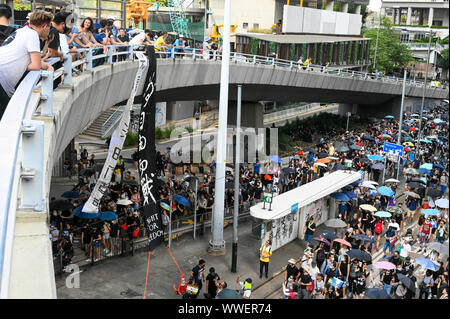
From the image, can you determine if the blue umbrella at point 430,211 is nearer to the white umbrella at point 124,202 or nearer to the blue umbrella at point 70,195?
the white umbrella at point 124,202

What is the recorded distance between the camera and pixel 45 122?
680 cm

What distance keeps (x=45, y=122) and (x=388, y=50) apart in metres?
72.8

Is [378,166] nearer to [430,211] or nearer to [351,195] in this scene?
[351,195]

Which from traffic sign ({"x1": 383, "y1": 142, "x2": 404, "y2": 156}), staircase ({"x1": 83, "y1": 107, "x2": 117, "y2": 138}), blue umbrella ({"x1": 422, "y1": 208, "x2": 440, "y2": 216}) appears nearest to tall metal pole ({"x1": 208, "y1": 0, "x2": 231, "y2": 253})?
blue umbrella ({"x1": 422, "y1": 208, "x2": 440, "y2": 216})

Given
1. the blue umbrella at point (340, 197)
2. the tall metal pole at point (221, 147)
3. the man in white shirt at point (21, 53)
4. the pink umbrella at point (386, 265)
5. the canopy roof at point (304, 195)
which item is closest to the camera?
the man in white shirt at point (21, 53)

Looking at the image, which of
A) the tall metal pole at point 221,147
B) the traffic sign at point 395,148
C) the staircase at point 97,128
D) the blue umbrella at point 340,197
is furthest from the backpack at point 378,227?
the staircase at point 97,128

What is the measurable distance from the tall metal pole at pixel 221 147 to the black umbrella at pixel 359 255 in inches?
194

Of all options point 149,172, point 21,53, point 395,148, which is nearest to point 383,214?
point 395,148

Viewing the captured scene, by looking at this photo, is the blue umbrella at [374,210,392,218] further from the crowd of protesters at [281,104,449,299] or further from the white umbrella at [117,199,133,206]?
the white umbrella at [117,199,133,206]

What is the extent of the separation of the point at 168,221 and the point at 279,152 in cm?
2249

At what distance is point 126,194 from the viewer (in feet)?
66.1

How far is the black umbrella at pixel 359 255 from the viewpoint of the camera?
1603 centimetres

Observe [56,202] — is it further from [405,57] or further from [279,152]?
[405,57]
